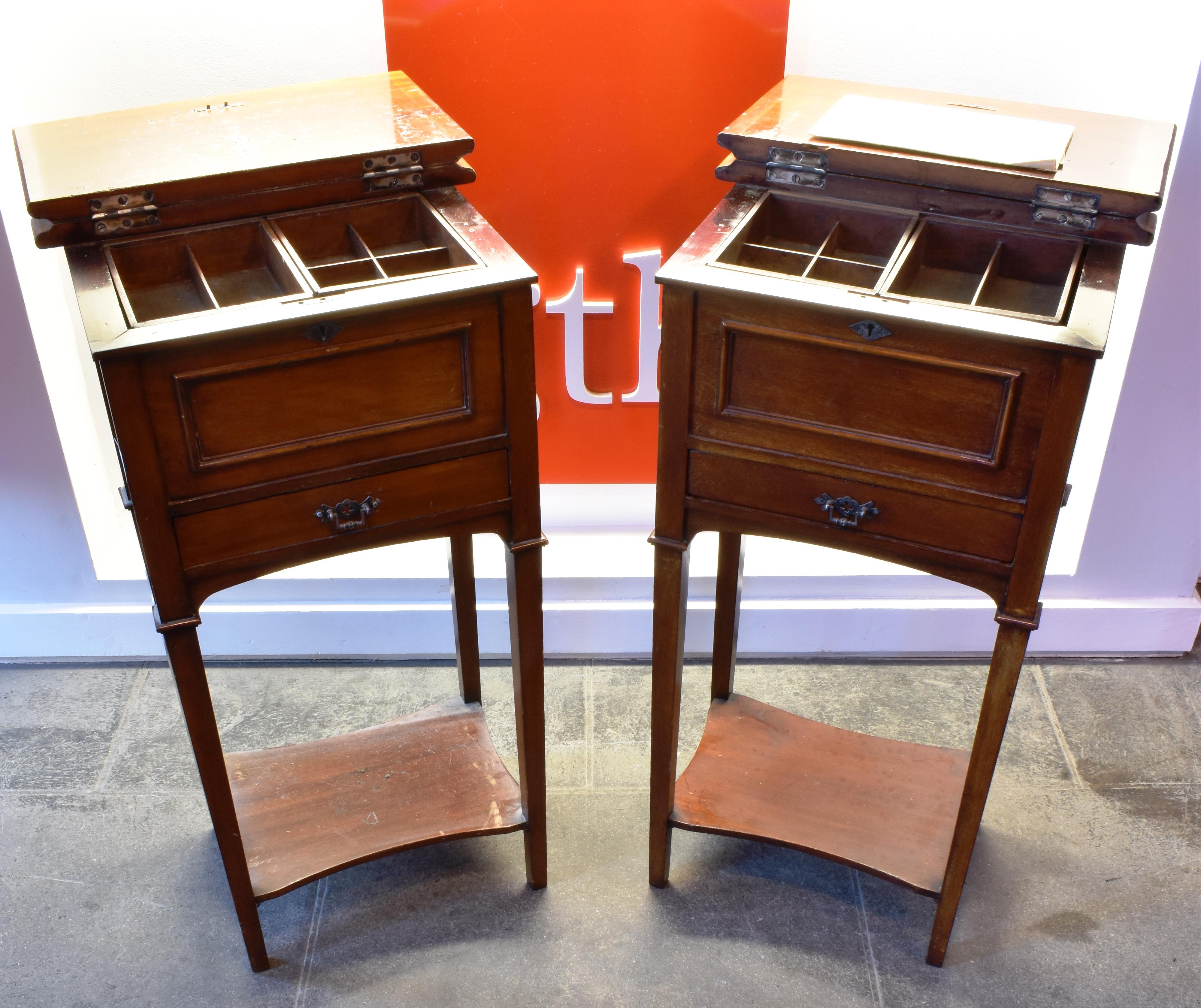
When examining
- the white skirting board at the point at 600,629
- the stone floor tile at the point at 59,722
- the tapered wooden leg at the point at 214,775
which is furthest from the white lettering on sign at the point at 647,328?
the stone floor tile at the point at 59,722

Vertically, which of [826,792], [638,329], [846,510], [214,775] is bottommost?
[826,792]

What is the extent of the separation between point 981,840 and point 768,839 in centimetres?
50

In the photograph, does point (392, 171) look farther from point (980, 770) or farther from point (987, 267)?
point (980, 770)

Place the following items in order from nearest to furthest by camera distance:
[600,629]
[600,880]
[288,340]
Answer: [288,340] < [600,880] < [600,629]

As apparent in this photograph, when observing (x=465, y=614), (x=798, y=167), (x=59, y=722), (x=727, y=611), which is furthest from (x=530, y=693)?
(x=59, y=722)

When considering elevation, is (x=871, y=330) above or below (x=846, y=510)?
above

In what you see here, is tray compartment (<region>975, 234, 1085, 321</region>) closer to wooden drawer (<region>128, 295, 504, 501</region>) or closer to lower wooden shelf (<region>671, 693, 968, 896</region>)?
wooden drawer (<region>128, 295, 504, 501</region>)

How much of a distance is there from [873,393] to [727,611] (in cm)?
91

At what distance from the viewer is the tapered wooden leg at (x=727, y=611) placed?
243 centimetres

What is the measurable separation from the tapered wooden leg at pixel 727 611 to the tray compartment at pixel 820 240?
639 mm

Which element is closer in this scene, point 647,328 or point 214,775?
point 214,775

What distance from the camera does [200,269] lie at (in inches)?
68.0

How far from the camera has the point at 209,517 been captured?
1.67m

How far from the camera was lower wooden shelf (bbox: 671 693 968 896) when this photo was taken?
2184 millimetres
